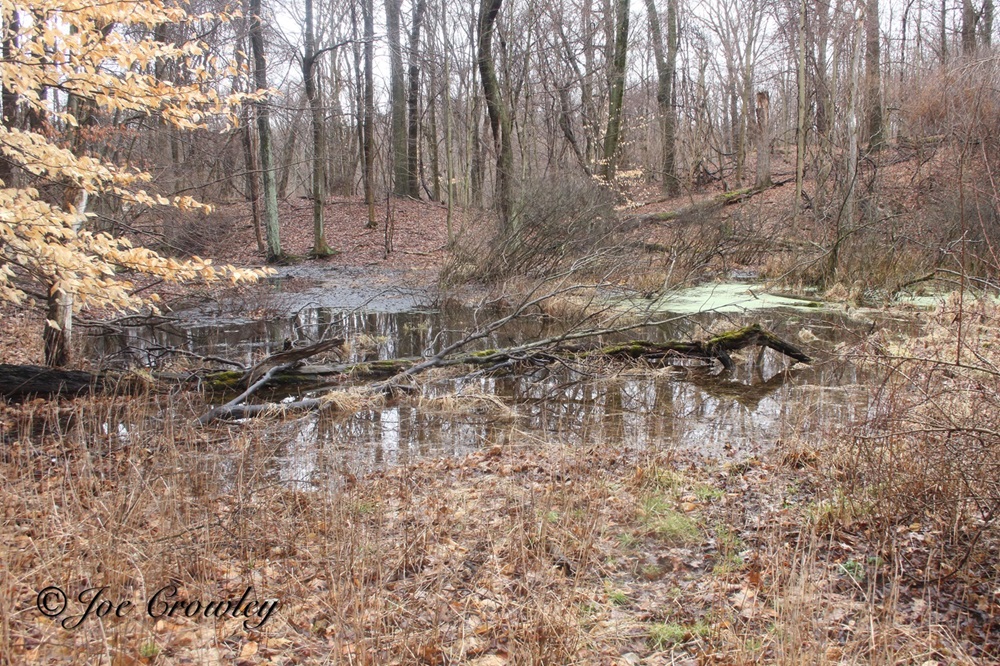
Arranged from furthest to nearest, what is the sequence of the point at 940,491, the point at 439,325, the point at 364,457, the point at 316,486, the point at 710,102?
the point at 710,102 < the point at 439,325 < the point at 364,457 < the point at 316,486 < the point at 940,491

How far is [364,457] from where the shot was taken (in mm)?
6223

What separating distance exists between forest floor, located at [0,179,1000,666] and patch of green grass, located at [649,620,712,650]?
0.01 m

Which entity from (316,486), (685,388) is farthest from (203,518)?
(685,388)

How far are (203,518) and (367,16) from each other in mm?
24631

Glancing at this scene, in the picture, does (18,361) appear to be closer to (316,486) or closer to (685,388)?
(316,486)

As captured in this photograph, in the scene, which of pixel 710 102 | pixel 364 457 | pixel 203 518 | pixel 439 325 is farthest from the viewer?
pixel 710 102

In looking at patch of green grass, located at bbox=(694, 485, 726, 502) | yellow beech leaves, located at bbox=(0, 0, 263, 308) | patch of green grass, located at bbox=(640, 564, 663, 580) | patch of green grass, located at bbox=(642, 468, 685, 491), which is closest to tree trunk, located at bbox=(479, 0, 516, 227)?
yellow beech leaves, located at bbox=(0, 0, 263, 308)

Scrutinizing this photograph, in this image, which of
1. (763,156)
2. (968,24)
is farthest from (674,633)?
(968,24)

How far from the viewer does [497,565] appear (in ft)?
12.8

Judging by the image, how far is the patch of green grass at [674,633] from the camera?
3.35m

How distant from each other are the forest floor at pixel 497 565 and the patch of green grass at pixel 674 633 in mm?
11

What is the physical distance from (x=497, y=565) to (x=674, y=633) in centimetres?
102

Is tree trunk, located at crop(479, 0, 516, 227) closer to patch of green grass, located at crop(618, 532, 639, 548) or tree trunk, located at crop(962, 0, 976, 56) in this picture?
patch of green grass, located at crop(618, 532, 639, 548)

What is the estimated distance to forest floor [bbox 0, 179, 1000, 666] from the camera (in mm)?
3107
